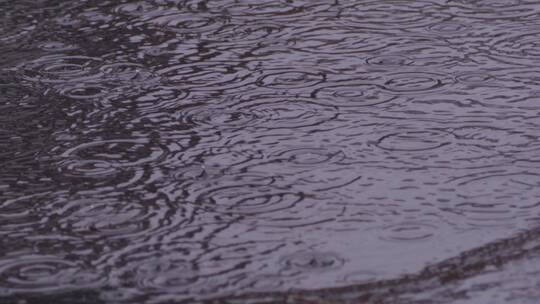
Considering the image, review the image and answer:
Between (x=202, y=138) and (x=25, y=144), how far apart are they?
0.65 meters

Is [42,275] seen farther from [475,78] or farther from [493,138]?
[475,78]

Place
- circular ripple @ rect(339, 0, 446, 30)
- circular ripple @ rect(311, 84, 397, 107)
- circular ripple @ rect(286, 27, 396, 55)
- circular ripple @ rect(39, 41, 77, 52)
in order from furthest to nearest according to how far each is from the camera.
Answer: circular ripple @ rect(339, 0, 446, 30) → circular ripple @ rect(39, 41, 77, 52) → circular ripple @ rect(286, 27, 396, 55) → circular ripple @ rect(311, 84, 397, 107)

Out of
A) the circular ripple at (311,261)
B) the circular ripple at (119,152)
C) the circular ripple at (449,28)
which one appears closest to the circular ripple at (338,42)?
the circular ripple at (449,28)

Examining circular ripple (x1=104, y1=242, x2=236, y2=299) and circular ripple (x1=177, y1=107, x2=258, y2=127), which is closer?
circular ripple (x1=104, y1=242, x2=236, y2=299)

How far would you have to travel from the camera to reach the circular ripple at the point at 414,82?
413cm

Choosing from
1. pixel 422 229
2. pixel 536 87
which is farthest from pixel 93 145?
pixel 536 87

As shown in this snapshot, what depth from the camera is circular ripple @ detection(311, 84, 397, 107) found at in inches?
159

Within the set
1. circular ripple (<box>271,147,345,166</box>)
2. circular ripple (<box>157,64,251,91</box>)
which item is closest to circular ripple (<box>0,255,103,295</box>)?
circular ripple (<box>271,147,345,166</box>)

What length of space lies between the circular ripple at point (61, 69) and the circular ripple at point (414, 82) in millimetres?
1286

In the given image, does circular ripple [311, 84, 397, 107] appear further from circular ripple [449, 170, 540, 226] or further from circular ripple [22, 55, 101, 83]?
circular ripple [22, 55, 101, 83]

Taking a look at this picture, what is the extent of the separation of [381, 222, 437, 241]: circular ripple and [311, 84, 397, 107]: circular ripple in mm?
1055

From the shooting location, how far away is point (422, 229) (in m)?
3.01

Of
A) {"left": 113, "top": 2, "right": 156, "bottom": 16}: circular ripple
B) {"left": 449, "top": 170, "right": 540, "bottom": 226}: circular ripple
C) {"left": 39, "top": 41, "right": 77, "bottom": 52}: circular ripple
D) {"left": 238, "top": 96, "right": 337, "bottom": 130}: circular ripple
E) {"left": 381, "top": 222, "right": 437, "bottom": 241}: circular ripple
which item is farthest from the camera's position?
{"left": 113, "top": 2, "right": 156, "bottom": 16}: circular ripple

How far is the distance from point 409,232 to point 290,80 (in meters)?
1.43
